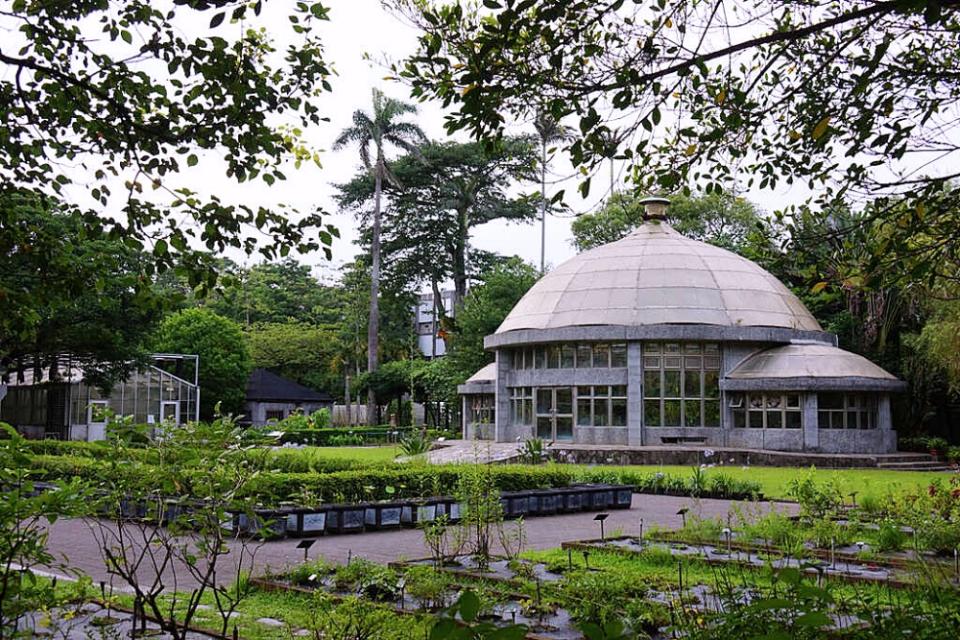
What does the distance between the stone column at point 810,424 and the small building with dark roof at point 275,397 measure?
34060 millimetres

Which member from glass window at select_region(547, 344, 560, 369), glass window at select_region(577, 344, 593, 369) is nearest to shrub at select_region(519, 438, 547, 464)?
glass window at select_region(577, 344, 593, 369)

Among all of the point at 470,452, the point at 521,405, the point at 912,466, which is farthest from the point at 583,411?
the point at 912,466

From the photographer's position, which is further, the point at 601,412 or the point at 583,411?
the point at 583,411

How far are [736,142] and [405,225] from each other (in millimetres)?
50710

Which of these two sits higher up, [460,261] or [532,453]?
[460,261]

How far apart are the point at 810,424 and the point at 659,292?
24.7 feet

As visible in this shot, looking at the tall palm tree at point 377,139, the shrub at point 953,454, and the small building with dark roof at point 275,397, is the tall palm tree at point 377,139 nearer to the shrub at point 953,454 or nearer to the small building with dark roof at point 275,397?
the small building with dark roof at point 275,397

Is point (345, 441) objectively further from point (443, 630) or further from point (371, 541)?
point (443, 630)

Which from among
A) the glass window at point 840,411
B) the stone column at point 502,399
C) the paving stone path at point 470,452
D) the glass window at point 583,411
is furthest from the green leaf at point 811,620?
the stone column at point 502,399

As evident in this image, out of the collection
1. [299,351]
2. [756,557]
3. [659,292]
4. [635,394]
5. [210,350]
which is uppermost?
[659,292]

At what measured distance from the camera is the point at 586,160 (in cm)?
569

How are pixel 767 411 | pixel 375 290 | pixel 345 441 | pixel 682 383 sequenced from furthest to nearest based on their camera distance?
pixel 375 290, pixel 345 441, pixel 682 383, pixel 767 411

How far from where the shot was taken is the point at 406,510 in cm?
1545

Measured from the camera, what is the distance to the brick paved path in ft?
36.3
